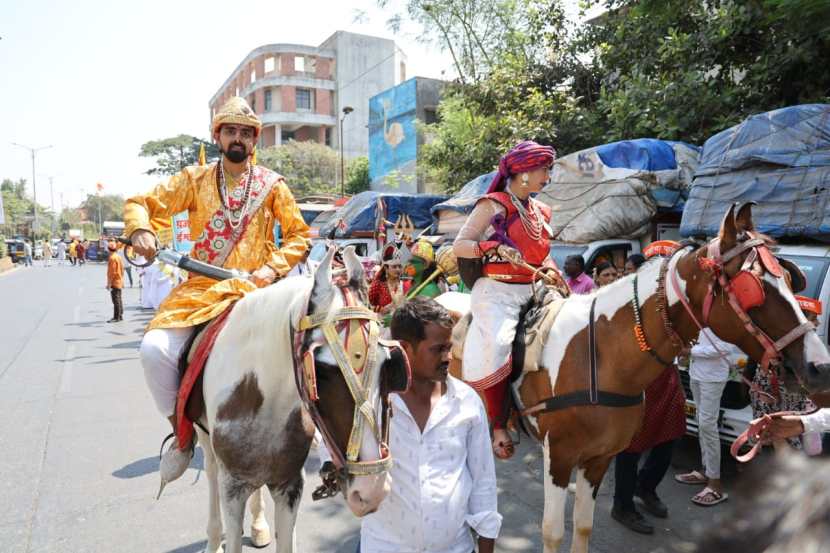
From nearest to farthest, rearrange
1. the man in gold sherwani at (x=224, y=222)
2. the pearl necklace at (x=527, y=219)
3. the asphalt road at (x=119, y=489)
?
the man in gold sherwani at (x=224, y=222) → the pearl necklace at (x=527, y=219) → the asphalt road at (x=119, y=489)

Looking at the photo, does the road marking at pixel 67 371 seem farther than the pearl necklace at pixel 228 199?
Yes

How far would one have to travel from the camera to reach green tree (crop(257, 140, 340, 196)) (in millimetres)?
39875

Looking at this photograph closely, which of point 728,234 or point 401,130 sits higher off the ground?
point 401,130

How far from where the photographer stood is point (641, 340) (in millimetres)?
3062

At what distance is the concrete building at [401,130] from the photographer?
84.9 ft

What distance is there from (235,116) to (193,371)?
1451 millimetres

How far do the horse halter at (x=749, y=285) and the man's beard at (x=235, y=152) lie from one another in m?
2.59

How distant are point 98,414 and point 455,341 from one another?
535cm

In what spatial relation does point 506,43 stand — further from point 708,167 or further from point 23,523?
point 23,523

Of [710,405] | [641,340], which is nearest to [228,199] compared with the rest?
[641,340]

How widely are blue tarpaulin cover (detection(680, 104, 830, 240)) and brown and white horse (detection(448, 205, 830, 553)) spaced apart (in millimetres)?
2629

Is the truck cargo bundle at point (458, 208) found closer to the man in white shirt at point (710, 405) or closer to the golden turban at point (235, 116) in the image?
the man in white shirt at point (710, 405)

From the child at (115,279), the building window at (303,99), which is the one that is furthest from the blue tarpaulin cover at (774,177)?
the building window at (303,99)

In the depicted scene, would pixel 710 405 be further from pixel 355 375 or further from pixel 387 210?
pixel 387 210
